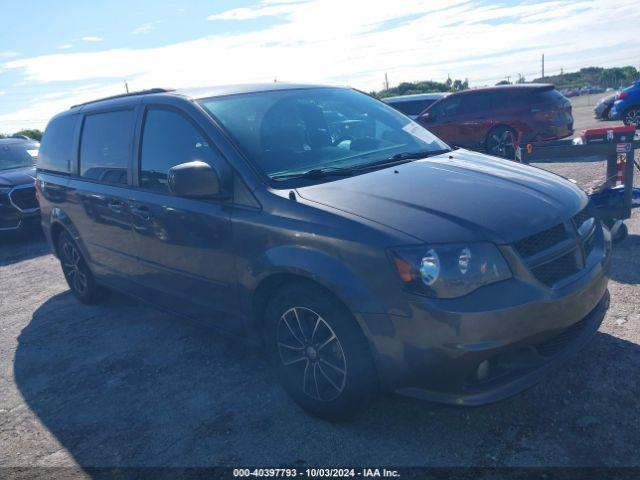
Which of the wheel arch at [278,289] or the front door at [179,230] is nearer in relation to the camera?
the wheel arch at [278,289]

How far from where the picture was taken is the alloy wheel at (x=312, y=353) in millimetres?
3049

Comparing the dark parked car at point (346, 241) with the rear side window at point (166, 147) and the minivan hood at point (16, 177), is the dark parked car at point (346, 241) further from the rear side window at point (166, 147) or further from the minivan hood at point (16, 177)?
the minivan hood at point (16, 177)

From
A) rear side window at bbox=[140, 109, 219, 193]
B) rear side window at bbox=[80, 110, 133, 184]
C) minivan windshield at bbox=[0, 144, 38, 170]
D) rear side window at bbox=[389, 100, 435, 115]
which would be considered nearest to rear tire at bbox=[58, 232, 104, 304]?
rear side window at bbox=[80, 110, 133, 184]

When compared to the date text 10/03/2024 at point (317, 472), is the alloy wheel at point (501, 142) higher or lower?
lower

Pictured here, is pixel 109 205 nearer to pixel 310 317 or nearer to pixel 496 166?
pixel 310 317

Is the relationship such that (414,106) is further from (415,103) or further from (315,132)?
(315,132)

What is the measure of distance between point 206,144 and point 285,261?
1085 mm

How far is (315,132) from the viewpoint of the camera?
13.0ft

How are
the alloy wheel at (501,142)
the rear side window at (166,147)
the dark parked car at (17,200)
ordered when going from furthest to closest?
the alloy wheel at (501,142) → the dark parked car at (17,200) → the rear side window at (166,147)

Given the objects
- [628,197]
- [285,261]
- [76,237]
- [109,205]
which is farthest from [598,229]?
[76,237]

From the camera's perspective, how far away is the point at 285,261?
10.1 ft

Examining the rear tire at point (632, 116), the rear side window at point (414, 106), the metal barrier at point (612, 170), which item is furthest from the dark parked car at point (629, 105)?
the metal barrier at point (612, 170)

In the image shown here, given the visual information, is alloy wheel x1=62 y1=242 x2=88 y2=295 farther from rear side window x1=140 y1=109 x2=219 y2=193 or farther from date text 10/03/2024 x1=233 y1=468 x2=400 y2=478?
date text 10/03/2024 x1=233 y1=468 x2=400 y2=478

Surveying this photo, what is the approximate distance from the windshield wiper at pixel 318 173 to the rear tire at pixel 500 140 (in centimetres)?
980
